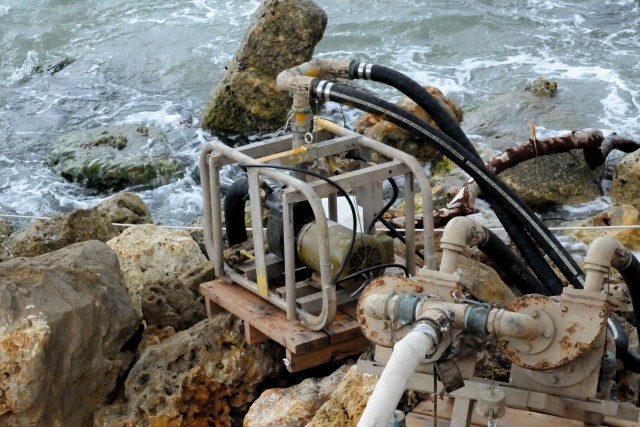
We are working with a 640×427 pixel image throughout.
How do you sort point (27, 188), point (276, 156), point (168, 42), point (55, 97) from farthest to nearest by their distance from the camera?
1. point (168, 42)
2. point (55, 97)
3. point (27, 188)
4. point (276, 156)

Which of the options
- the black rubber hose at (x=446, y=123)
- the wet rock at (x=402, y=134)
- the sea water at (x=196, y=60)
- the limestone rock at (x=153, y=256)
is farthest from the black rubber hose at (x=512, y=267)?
the sea water at (x=196, y=60)

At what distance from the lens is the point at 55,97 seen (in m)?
12.5

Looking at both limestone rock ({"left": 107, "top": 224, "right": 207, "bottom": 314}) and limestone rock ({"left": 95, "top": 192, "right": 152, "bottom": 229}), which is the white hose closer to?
limestone rock ({"left": 107, "top": 224, "right": 207, "bottom": 314})

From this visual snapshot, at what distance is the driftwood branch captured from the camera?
22.1ft

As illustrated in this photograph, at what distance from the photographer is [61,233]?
6387mm

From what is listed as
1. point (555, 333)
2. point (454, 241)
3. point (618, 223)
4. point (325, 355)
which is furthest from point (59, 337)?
point (618, 223)

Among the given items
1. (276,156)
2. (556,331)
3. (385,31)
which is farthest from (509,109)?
(556,331)

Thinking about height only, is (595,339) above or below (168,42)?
above

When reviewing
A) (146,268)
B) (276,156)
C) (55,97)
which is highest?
(276,156)

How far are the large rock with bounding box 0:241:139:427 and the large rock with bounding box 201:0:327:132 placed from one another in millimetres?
5457

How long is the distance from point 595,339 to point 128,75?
35.5 feet

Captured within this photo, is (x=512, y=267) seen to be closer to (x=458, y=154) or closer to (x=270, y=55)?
(x=458, y=154)

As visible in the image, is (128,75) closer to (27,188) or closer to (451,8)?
(27,188)

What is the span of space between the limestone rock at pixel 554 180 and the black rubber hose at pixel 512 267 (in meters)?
2.58
